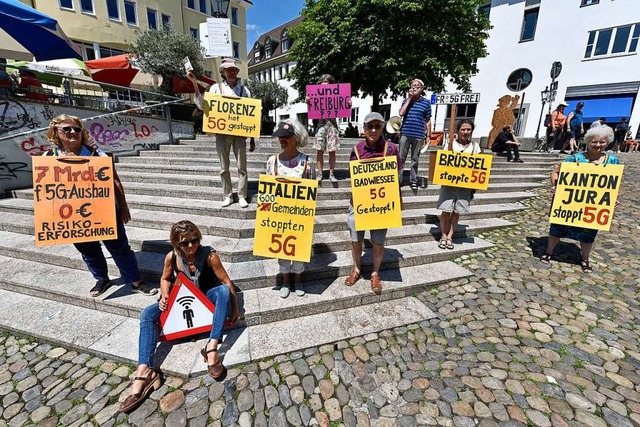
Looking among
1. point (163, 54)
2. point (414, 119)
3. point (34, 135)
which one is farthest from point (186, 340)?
point (163, 54)

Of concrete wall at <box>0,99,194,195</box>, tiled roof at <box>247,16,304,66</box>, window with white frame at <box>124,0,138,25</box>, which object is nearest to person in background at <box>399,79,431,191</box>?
concrete wall at <box>0,99,194,195</box>

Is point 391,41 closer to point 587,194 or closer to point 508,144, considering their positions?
point 508,144

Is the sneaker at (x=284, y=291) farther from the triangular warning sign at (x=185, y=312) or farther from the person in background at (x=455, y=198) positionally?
the person in background at (x=455, y=198)

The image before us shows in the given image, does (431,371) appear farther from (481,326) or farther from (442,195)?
(442,195)

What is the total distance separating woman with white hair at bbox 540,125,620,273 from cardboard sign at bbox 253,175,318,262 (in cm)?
358

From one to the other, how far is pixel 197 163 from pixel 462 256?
6.14 m

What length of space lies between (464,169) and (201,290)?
12.8ft

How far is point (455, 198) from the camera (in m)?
4.36

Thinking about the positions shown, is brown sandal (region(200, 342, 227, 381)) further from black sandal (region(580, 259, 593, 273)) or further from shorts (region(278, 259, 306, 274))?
black sandal (region(580, 259, 593, 273))

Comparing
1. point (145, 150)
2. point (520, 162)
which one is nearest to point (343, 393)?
point (145, 150)

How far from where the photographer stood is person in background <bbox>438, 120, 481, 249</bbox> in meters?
4.21

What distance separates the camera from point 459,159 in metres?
4.20

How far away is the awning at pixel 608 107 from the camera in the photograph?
55.2ft

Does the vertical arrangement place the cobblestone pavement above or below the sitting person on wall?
below
